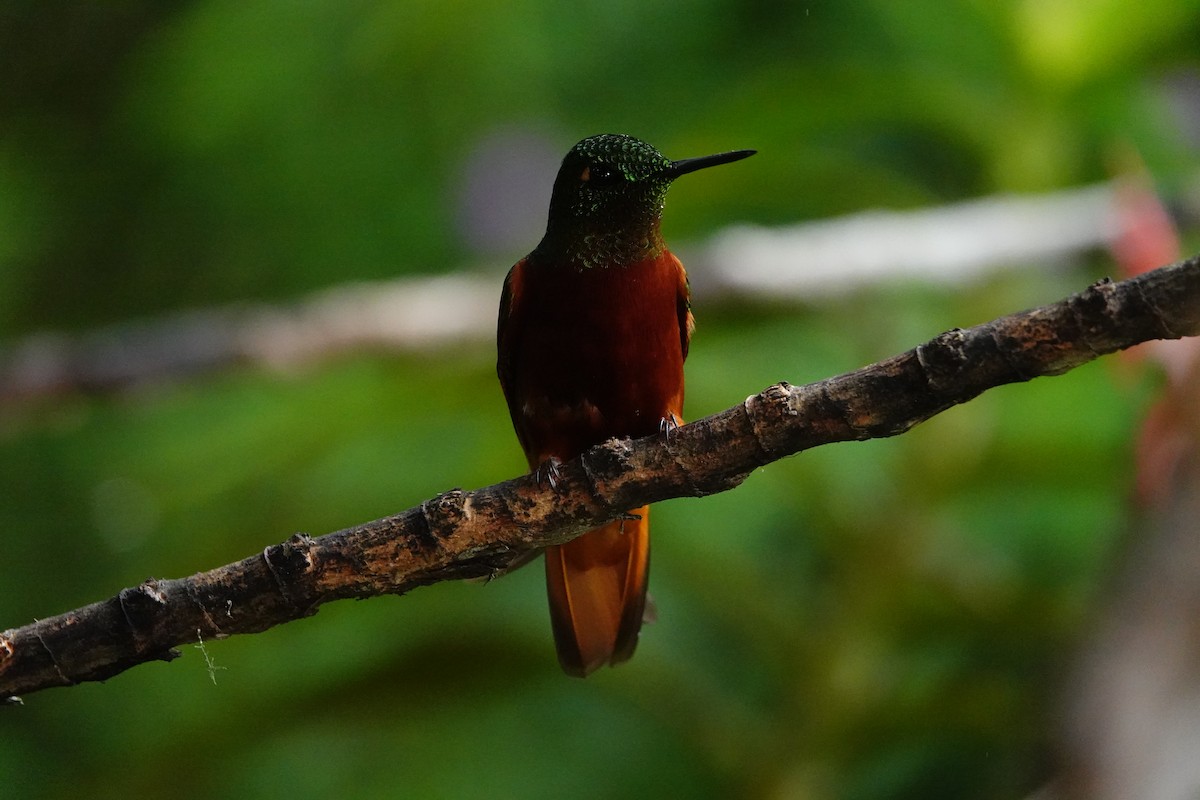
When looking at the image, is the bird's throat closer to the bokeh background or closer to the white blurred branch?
the bokeh background

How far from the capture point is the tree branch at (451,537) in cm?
125

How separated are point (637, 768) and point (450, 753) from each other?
1.79ft

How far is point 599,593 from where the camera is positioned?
188 centimetres

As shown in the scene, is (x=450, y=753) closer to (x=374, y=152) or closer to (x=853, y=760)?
(x=853, y=760)

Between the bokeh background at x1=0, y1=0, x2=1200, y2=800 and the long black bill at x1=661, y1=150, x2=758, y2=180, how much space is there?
0.82 metres

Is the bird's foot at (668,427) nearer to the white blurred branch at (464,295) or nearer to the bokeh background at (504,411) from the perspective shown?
the bokeh background at (504,411)

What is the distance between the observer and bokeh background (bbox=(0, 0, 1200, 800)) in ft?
9.23

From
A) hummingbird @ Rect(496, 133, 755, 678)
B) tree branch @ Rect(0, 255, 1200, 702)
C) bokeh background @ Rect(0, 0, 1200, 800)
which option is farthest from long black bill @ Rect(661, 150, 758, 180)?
bokeh background @ Rect(0, 0, 1200, 800)

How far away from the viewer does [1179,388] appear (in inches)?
67.6

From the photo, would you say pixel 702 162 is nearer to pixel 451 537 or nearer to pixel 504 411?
pixel 451 537

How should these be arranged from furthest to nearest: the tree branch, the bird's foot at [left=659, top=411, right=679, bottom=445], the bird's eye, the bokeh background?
the bokeh background → the bird's eye → the bird's foot at [left=659, top=411, right=679, bottom=445] → the tree branch

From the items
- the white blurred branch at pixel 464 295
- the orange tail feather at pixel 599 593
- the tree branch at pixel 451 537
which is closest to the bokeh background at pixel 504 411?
the white blurred branch at pixel 464 295

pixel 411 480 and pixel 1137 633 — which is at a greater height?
pixel 411 480

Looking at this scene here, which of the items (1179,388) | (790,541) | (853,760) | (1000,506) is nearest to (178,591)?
(1179,388)
